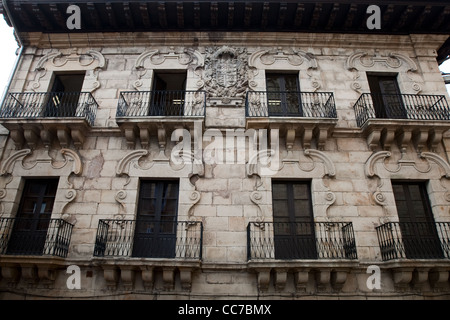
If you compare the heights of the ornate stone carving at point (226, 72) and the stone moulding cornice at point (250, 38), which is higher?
the stone moulding cornice at point (250, 38)

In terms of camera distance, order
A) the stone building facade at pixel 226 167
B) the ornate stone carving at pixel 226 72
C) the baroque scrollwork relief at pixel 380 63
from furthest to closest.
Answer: the baroque scrollwork relief at pixel 380 63
the ornate stone carving at pixel 226 72
the stone building facade at pixel 226 167

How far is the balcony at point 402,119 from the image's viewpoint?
7934mm

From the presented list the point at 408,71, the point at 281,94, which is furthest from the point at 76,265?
the point at 408,71

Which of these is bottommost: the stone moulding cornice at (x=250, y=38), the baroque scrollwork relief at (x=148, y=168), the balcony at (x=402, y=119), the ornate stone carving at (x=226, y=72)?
the baroque scrollwork relief at (x=148, y=168)

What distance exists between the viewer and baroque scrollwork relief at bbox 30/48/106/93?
938 cm

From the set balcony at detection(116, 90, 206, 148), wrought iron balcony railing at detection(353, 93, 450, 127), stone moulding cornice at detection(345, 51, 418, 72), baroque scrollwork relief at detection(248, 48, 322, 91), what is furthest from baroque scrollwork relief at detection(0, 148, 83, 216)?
stone moulding cornice at detection(345, 51, 418, 72)

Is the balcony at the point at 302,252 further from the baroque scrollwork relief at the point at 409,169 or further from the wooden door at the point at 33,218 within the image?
the wooden door at the point at 33,218

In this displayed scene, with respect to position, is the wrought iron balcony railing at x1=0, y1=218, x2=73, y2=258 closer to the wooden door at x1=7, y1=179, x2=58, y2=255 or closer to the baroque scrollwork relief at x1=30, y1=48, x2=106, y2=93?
the wooden door at x1=7, y1=179, x2=58, y2=255

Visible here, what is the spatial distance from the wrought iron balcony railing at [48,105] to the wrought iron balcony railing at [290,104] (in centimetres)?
459

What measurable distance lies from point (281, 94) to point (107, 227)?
612cm

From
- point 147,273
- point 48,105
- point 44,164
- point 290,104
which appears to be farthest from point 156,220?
point 290,104

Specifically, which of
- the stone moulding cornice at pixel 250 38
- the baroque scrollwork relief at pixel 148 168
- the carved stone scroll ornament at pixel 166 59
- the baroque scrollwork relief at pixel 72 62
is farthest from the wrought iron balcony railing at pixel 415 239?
the baroque scrollwork relief at pixel 72 62

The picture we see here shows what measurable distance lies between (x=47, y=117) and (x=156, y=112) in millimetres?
2847

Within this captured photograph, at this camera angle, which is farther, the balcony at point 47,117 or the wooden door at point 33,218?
the balcony at point 47,117
